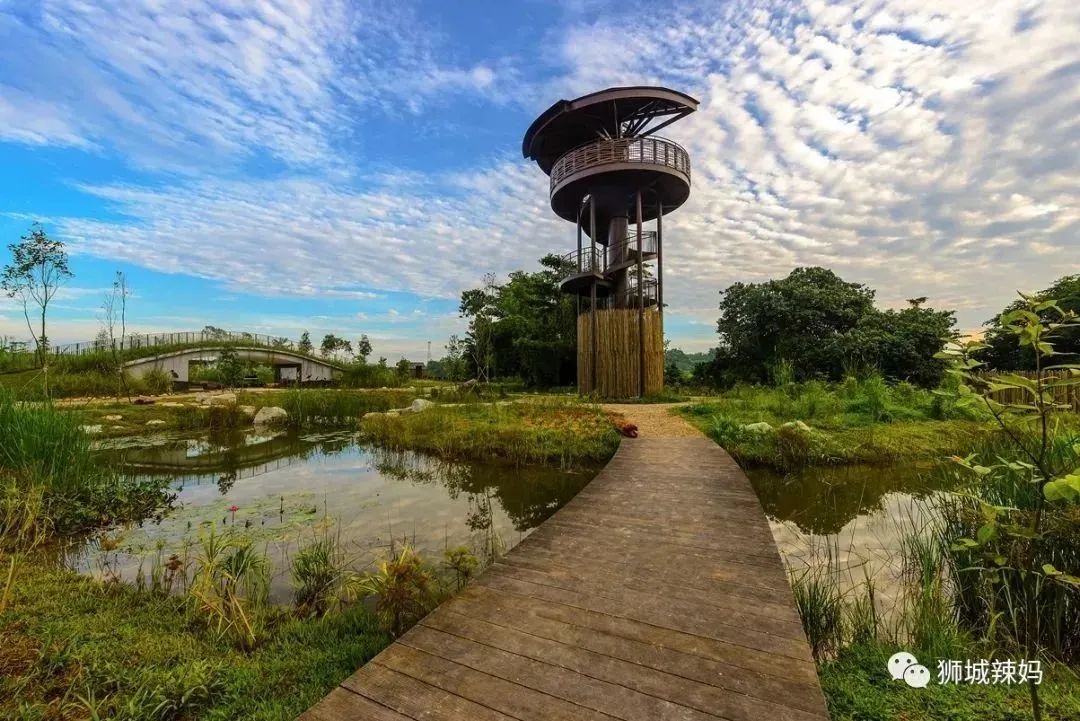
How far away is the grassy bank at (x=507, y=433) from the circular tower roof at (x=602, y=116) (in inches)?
355

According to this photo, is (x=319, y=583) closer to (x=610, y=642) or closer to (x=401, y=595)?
(x=401, y=595)

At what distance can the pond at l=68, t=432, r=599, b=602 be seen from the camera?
416cm

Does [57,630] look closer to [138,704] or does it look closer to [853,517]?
[138,704]

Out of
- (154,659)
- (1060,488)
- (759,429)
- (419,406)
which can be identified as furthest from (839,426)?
(419,406)

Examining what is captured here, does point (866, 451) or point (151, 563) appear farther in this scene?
point (866, 451)

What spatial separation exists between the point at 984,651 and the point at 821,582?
3.16 ft

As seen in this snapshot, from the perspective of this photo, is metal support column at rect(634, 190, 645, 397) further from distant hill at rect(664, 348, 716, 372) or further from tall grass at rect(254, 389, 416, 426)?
distant hill at rect(664, 348, 716, 372)

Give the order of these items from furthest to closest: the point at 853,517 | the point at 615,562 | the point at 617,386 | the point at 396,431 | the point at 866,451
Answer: the point at 617,386
the point at 396,431
the point at 866,451
the point at 853,517
the point at 615,562

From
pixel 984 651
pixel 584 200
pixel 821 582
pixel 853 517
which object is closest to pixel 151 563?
pixel 821 582

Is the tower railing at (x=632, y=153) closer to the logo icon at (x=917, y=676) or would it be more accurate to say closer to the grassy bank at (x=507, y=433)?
the grassy bank at (x=507, y=433)

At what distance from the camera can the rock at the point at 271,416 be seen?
42.0 ft

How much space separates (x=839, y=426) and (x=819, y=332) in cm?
1118

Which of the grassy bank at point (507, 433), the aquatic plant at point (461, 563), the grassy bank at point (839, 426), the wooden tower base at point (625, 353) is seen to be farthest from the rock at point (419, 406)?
the aquatic plant at point (461, 563)

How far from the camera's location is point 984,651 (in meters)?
2.40
